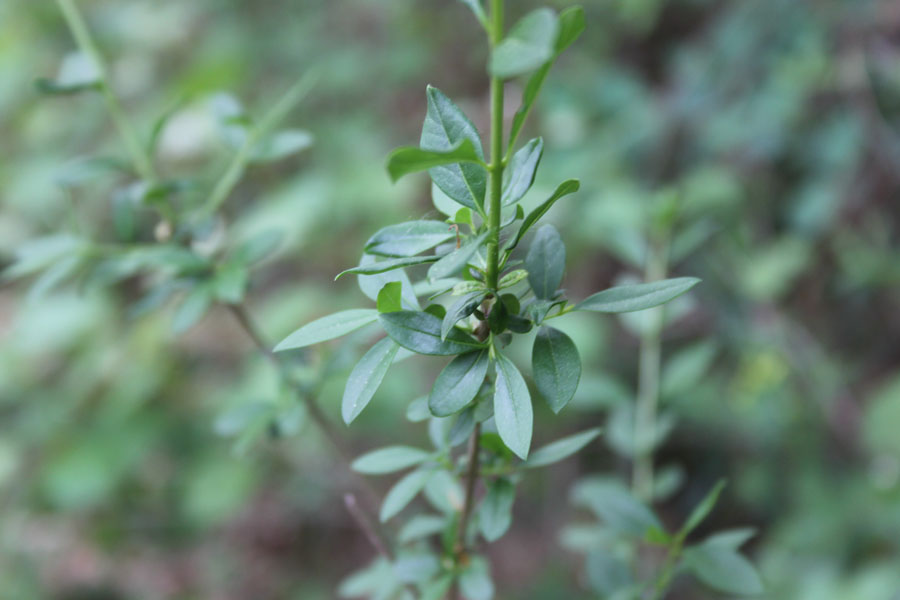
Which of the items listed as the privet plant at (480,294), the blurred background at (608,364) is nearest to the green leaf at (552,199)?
the privet plant at (480,294)

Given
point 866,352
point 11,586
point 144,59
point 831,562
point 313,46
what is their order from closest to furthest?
point 831,562 → point 11,586 → point 866,352 → point 144,59 → point 313,46

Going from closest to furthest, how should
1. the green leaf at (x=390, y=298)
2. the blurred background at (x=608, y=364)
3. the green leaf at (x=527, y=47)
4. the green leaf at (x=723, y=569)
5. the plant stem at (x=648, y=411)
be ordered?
the green leaf at (x=527, y=47) → the green leaf at (x=390, y=298) → the green leaf at (x=723, y=569) → the plant stem at (x=648, y=411) → the blurred background at (x=608, y=364)

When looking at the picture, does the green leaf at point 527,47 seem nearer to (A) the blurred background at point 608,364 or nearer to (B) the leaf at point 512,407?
(B) the leaf at point 512,407

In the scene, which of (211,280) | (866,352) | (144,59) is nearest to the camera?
(211,280)

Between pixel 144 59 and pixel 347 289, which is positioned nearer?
pixel 347 289

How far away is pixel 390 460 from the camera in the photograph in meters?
0.46

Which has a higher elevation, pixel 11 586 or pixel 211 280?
pixel 211 280

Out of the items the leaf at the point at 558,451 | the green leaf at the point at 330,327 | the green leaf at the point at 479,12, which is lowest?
the leaf at the point at 558,451

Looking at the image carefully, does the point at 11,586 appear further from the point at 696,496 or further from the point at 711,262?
the point at 711,262

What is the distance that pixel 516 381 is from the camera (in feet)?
1.16

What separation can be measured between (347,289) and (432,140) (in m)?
1.51

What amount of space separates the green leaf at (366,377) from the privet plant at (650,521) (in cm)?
21

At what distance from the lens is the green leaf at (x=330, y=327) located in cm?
36

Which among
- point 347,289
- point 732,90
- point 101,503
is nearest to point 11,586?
point 101,503
